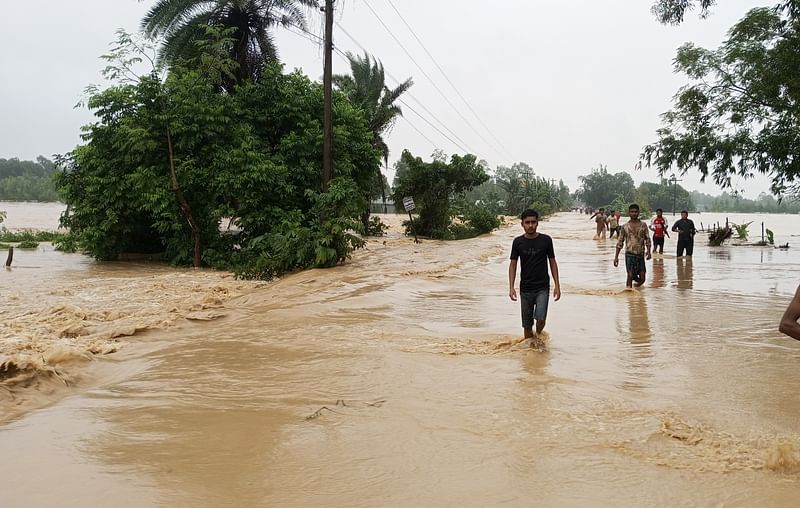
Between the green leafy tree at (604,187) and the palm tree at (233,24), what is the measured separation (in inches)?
4846

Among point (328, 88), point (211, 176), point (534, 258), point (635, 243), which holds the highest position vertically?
point (328, 88)

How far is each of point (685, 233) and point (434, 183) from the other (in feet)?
46.7

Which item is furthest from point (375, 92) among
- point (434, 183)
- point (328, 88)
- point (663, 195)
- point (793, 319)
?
point (663, 195)

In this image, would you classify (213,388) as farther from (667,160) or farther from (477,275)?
(667,160)

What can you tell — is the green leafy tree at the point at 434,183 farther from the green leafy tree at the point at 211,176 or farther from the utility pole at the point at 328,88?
the utility pole at the point at 328,88

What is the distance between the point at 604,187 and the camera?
449ft

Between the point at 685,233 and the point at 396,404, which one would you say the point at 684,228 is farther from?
the point at 396,404

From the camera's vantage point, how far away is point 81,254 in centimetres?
2286

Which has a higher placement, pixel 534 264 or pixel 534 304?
pixel 534 264

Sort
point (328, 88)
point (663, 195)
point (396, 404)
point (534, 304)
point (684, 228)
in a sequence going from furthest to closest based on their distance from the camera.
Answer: point (663, 195)
point (684, 228)
point (328, 88)
point (534, 304)
point (396, 404)

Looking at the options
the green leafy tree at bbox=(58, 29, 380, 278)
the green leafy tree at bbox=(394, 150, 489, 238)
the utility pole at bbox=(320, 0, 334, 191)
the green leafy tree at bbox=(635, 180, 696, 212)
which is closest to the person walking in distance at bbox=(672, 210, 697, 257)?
the green leafy tree at bbox=(58, 29, 380, 278)

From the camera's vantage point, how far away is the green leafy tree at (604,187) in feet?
447

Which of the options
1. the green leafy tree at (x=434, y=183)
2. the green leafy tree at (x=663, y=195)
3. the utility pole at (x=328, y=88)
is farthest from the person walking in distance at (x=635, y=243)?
the green leafy tree at (x=663, y=195)

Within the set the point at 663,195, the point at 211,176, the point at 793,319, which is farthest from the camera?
the point at 663,195
